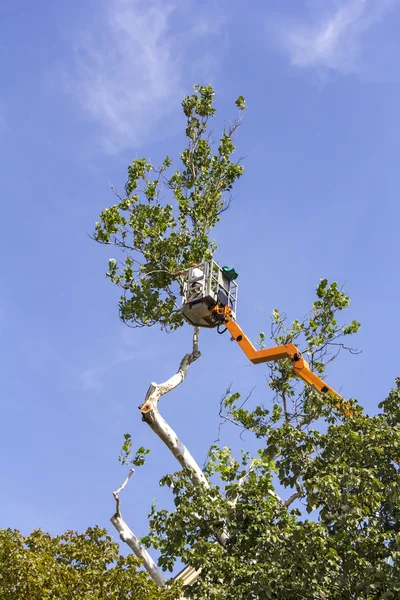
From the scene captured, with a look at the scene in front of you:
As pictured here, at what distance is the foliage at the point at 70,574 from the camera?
45.5 ft

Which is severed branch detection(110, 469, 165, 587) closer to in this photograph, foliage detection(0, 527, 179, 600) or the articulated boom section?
foliage detection(0, 527, 179, 600)

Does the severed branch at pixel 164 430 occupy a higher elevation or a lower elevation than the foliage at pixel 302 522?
higher

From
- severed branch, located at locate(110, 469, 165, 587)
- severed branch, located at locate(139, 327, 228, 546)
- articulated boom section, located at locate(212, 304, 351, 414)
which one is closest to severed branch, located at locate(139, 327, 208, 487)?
severed branch, located at locate(139, 327, 228, 546)

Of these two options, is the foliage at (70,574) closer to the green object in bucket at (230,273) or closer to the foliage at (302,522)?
the foliage at (302,522)

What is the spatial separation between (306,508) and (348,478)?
1.14 metres

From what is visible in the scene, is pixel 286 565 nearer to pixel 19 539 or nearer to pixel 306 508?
pixel 306 508

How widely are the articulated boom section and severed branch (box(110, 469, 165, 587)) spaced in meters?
4.90

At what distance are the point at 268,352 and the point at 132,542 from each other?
20.1 feet

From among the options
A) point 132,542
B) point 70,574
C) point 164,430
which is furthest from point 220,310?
point 70,574

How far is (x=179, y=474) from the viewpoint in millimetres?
15727

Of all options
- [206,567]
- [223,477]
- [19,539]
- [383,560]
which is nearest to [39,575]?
[19,539]

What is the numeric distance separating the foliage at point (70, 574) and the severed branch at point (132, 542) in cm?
146

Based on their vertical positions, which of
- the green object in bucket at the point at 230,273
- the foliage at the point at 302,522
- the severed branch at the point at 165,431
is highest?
the green object in bucket at the point at 230,273

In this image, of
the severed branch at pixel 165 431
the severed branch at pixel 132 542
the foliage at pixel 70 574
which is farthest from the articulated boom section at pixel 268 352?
the foliage at pixel 70 574
